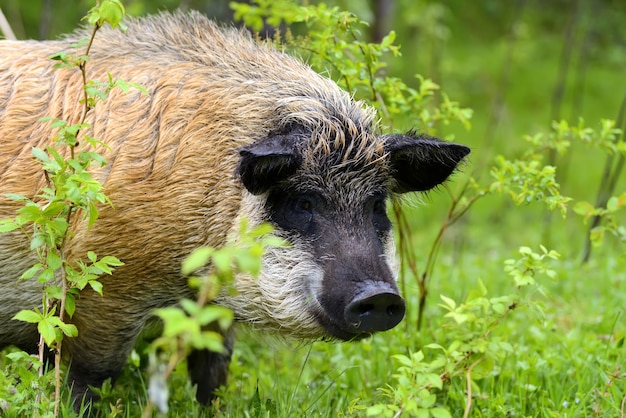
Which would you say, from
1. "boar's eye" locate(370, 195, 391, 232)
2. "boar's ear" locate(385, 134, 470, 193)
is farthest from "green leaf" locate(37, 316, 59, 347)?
"boar's ear" locate(385, 134, 470, 193)

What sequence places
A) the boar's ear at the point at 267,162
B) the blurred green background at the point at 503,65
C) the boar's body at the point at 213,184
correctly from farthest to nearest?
1. the blurred green background at the point at 503,65
2. the boar's body at the point at 213,184
3. the boar's ear at the point at 267,162

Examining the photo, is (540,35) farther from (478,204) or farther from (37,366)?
(37,366)

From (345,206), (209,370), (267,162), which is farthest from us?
(209,370)

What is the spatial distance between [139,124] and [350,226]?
1203 mm

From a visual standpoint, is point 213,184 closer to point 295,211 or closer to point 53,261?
point 295,211

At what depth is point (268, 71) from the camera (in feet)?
15.0

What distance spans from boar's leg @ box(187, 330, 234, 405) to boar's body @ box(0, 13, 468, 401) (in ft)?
2.18

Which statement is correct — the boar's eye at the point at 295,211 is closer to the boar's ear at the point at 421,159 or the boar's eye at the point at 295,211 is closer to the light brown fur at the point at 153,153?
the light brown fur at the point at 153,153

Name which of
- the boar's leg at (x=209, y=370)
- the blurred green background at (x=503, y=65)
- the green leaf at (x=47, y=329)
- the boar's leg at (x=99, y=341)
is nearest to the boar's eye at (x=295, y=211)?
the boar's leg at (x=99, y=341)

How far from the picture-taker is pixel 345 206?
13.3 ft

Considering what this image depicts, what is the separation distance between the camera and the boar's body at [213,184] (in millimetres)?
3973

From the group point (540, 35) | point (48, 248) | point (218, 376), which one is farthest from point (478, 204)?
point (48, 248)

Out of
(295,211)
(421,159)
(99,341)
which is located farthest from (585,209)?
(99,341)

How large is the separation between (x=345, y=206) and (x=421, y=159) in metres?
0.51
